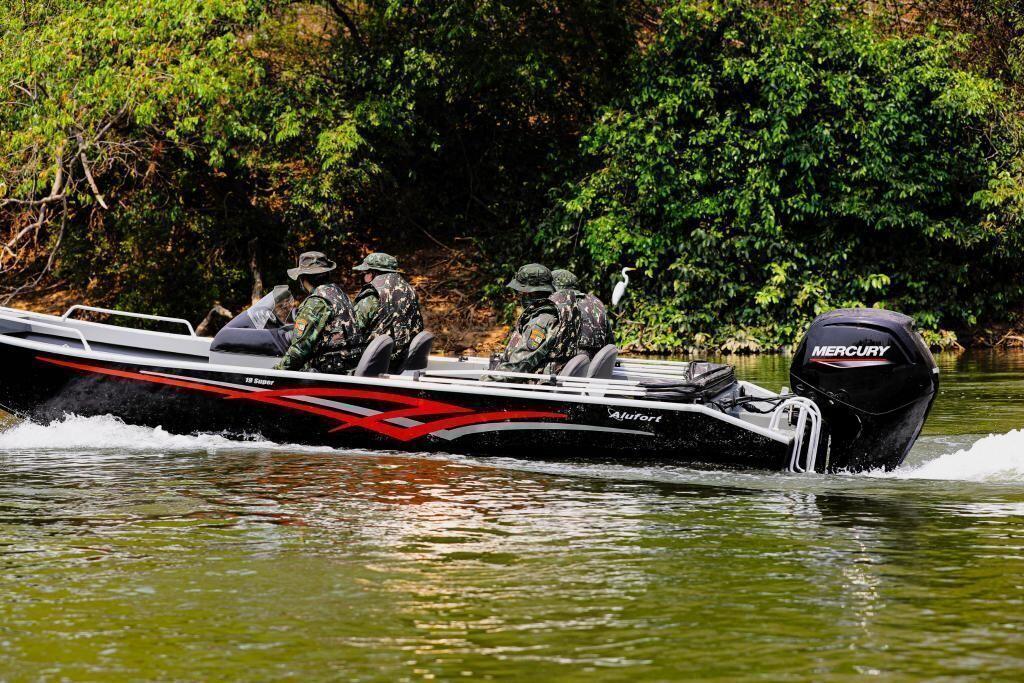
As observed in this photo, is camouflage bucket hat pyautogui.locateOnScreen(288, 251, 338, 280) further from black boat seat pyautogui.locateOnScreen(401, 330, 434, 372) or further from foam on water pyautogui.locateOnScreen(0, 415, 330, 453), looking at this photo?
foam on water pyautogui.locateOnScreen(0, 415, 330, 453)

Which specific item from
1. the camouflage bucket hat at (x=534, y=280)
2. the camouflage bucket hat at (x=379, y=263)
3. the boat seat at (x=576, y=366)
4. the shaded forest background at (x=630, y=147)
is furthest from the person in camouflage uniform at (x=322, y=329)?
the shaded forest background at (x=630, y=147)

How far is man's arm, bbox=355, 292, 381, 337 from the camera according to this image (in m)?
11.3

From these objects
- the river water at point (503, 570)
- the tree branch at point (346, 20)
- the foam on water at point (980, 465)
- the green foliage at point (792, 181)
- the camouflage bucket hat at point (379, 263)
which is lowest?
the river water at point (503, 570)

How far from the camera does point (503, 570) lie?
21.8 ft

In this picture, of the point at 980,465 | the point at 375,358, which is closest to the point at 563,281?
the point at 375,358

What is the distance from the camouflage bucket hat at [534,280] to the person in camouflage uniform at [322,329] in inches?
52.7

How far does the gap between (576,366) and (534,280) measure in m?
0.72

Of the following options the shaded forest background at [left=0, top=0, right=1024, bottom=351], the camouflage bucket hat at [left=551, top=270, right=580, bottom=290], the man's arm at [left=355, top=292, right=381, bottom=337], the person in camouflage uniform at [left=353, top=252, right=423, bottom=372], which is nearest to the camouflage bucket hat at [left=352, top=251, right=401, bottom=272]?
the person in camouflage uniform at [left=353, top=252, right=423, bottom=372]

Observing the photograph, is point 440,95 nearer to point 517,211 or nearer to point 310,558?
point 517,211

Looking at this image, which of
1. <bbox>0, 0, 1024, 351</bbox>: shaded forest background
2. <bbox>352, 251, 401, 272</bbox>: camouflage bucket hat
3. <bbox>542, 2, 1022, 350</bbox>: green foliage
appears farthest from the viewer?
<bbox>542, 2, 1022, 350</bbox>: green foliage

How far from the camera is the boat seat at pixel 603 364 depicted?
10852mm

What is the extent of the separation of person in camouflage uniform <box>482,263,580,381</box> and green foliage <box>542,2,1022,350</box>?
10.9m

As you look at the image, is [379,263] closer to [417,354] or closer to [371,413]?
[417,354]

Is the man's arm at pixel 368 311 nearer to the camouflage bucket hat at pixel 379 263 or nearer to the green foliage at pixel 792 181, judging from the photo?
the camouflage bucket hat at pixel 379 263
